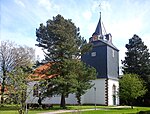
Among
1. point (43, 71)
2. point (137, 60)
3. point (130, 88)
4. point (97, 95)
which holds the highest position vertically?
point (137, 60)

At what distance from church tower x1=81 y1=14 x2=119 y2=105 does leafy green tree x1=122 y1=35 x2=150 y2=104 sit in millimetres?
3887

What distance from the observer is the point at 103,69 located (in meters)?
45.5

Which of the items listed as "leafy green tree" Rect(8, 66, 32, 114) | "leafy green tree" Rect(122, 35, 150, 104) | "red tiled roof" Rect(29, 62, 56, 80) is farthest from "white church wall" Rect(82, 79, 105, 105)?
"leafy green tree" Rect(8, 66, 32, 114)

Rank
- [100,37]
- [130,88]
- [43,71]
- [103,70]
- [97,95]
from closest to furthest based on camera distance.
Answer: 1. [43,71]
2. [130,88]
3. [103,70]
4. [97,95]
5. [100,37]

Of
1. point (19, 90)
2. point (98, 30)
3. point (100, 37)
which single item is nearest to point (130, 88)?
point (100, 37)

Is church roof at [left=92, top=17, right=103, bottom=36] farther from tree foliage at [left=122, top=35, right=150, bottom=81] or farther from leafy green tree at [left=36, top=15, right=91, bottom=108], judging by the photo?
leafy green tree at [left=36, top=15, right=91, bottom=108]

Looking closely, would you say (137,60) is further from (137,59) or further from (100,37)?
(100,37)

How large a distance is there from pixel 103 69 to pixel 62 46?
14.1 m

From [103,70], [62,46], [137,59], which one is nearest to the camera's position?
[62,46]

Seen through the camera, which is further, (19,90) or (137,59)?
(137,59)

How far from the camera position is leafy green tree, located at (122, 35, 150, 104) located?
162 feet

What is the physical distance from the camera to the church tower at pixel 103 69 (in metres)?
45.0

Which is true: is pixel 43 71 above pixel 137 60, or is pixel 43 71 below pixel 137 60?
below

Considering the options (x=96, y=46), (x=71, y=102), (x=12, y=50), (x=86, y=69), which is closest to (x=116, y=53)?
(x=96, y=46)
